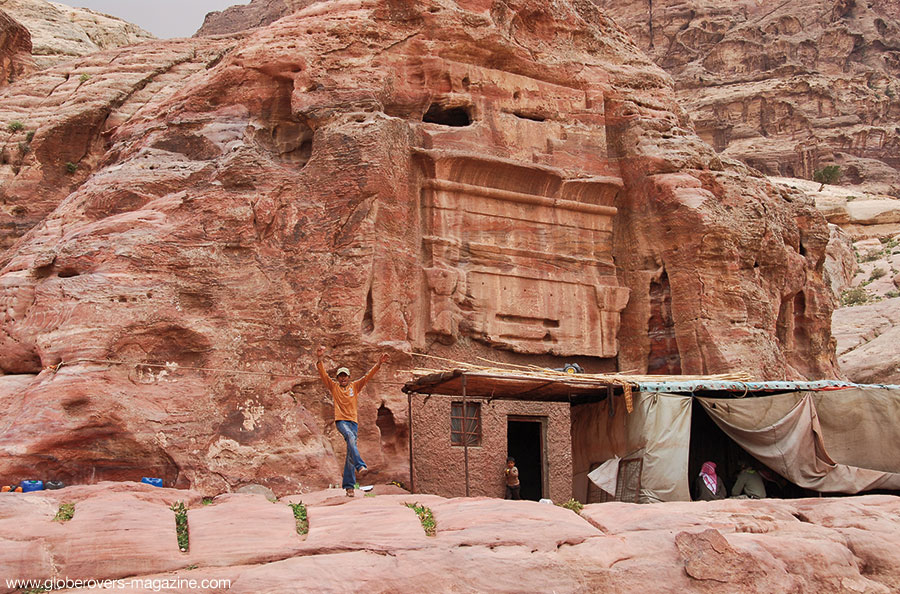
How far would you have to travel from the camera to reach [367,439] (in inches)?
616

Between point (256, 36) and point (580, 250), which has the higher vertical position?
point (256, 36)

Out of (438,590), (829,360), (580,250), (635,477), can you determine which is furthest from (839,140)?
(438,590)

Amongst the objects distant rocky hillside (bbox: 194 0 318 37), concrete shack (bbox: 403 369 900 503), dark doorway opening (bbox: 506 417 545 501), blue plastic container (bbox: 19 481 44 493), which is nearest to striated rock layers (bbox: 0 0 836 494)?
blue plastic container (bbox: 19 481 44 493)

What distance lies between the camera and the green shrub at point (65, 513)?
31.1 ft

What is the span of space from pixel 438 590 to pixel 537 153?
11.8m

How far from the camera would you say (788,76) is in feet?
255

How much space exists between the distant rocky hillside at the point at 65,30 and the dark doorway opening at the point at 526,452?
60.5 ft

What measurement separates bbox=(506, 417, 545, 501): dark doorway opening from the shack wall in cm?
118

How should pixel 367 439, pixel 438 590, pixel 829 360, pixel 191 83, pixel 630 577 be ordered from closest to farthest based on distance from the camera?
1. pixel 438 590
2. pixel 630 577
3. pixel 367 439
4. pixel 191 83
5. pixel 829 360

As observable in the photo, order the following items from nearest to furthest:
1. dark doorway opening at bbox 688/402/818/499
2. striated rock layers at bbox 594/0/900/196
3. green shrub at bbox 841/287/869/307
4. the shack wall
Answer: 1. dark doorway opening at bbox 688/402/818/499
2. the shack wall
3. green shrub at bbox 841/287/869/307
4. striated rock layers at bbox 594/0/900/196

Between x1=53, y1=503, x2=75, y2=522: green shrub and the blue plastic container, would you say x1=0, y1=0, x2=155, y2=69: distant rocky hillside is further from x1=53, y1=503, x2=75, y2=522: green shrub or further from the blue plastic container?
x1=53, y1=503, x2=75, y2=522: green shrub

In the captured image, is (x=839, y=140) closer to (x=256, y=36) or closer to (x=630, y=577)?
(x=256, y=36)

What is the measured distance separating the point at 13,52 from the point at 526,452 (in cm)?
1728

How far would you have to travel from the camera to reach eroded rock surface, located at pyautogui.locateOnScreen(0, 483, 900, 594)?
29.2 feet
